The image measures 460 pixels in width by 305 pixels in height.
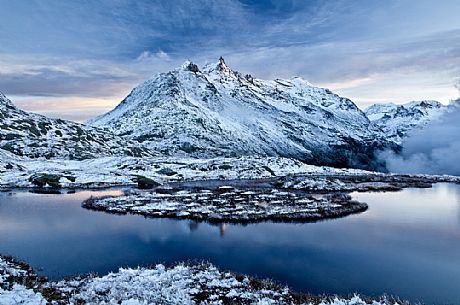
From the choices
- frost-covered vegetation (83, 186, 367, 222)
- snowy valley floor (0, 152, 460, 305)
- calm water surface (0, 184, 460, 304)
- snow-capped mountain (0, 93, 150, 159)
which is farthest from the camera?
snow-capped mountain (0, 93, 150, 159)

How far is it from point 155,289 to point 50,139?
150009 mm

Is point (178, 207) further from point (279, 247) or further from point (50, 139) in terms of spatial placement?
point (50, 139)

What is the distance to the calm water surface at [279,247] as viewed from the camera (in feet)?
89.5

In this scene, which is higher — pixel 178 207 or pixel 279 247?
pixel 178 207

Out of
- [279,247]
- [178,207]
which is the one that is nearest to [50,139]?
[178,207]

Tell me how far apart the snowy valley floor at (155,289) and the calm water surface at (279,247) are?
8.42 feet

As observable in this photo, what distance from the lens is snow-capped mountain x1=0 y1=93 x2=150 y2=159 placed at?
137 metres

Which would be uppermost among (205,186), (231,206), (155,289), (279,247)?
(205,186)

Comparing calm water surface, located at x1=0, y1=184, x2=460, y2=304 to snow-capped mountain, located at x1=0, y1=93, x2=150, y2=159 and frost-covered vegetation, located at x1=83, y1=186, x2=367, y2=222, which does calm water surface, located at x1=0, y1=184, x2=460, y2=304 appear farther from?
snow-capped mountain, located at x1=0, y1=93, x2=150, y2=159

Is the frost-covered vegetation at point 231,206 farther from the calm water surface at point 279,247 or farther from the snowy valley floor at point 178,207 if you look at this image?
the calm water surface at point 279,247

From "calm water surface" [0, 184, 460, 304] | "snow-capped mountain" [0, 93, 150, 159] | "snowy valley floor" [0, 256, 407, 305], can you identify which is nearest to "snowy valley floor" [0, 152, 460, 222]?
"calm water surface" [0, 184, 460, 304]

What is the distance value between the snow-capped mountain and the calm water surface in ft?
299

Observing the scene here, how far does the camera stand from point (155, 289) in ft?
76.2

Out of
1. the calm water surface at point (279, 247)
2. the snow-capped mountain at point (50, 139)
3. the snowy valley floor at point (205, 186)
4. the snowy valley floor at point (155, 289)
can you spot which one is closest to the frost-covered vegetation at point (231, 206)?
the snowy valley floor at point (205, 186)
